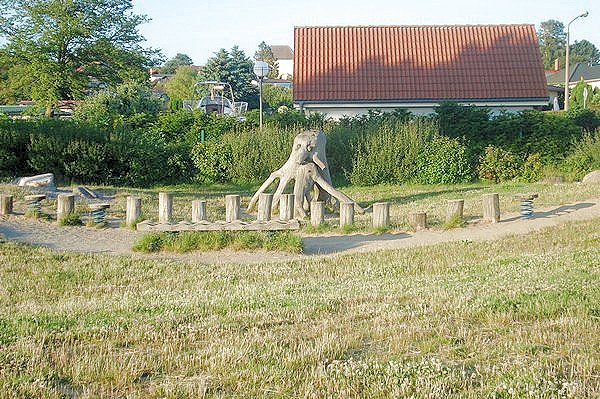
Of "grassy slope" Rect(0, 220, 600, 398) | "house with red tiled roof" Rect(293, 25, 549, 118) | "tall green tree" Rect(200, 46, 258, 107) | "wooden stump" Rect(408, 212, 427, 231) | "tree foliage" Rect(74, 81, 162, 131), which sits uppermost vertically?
"tall green tree" Rect(200, 46, 258, 107)

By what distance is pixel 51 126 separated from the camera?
2344 cm

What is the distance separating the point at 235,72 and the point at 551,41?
264ft

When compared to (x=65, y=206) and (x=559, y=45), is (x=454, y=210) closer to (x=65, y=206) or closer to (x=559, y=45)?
(x=65, y=206)

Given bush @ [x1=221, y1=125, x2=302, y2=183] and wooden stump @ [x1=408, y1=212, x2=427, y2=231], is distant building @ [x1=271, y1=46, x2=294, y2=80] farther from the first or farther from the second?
wooden stump @ [x1=408, y1=212, x2=427, y2=231]

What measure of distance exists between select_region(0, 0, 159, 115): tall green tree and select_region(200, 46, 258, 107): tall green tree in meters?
28.1

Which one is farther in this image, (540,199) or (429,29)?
→ (429,29)

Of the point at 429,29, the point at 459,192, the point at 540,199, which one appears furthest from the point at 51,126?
the point at 429,29

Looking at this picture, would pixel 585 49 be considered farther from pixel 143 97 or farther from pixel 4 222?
pixel 4 222

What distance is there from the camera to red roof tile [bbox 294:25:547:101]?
32.4 m

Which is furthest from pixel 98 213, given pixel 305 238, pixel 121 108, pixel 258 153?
pixel 121 108

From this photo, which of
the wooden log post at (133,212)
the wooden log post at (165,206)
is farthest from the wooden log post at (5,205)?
the wooden log post at (165,206)

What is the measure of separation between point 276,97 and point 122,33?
84.2 feet

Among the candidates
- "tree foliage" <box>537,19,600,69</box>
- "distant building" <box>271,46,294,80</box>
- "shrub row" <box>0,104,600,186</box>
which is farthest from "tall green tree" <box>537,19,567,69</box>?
"shrub row" <box>0,104,600,186</box>

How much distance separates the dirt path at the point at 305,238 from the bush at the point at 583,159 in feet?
31.8
